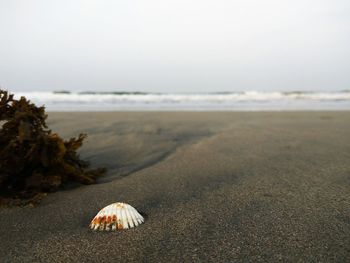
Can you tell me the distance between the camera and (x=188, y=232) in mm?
1466

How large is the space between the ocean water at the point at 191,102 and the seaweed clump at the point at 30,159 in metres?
7.69

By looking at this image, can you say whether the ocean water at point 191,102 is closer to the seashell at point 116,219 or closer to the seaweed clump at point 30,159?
the seaweed clump at point 30,159

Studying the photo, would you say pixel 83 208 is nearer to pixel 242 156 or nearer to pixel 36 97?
→ pixel 242 156

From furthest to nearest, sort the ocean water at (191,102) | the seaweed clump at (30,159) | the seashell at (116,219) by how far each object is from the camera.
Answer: the ocean water at (191,102), the seaweed clump at (30,159), the seashell at (116,219)

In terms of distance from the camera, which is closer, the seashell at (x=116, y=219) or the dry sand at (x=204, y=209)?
the dry sand at (x=204, y=209)

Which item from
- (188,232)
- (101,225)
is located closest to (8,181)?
(101,225)

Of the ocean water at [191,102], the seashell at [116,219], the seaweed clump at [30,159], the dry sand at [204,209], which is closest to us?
the dry sand at [204,209]

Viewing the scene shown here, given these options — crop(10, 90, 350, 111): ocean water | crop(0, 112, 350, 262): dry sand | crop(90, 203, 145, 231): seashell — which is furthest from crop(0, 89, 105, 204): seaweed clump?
crop(10, 90, 350, 111): ocean water

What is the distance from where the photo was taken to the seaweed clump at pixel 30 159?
196 cm

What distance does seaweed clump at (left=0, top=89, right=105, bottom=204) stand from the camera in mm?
1963

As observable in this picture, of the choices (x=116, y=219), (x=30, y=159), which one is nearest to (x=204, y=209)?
(x=116, y=219)

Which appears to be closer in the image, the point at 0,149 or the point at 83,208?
the point at 83,208

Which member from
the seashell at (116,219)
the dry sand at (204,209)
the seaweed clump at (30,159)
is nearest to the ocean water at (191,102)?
the dry sand at (204,209)

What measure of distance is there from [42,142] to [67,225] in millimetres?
697
